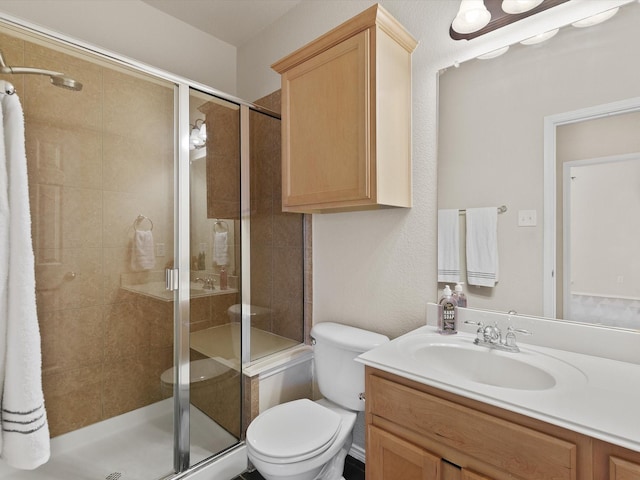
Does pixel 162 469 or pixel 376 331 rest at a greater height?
pixel 376 331

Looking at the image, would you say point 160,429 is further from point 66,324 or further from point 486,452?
point 486,452

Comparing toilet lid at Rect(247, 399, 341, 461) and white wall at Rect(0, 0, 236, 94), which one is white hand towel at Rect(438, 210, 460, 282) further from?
white wall at Rect(0, 0, 236, 94)

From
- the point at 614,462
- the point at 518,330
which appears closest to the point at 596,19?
the point at 518,330

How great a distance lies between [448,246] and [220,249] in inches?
46.9

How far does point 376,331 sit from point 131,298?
1.35 m

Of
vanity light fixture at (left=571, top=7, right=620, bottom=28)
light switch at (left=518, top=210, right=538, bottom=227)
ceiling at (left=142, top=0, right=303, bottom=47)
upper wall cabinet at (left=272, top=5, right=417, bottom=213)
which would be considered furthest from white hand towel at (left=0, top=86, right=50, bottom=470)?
vanity light fixture at (left=571, top=7, right=620, bottom=28)

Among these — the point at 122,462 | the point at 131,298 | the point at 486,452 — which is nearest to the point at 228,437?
the point at 122,462

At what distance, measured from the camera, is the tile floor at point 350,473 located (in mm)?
1669

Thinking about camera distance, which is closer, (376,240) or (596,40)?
(596,40)

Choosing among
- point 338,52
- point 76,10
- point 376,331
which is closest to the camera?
point 338,52

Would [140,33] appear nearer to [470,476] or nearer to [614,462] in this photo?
[470,476]

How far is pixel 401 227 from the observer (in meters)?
1.64

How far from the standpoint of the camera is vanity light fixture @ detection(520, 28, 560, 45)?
121 cm

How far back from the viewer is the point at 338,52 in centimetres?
146
